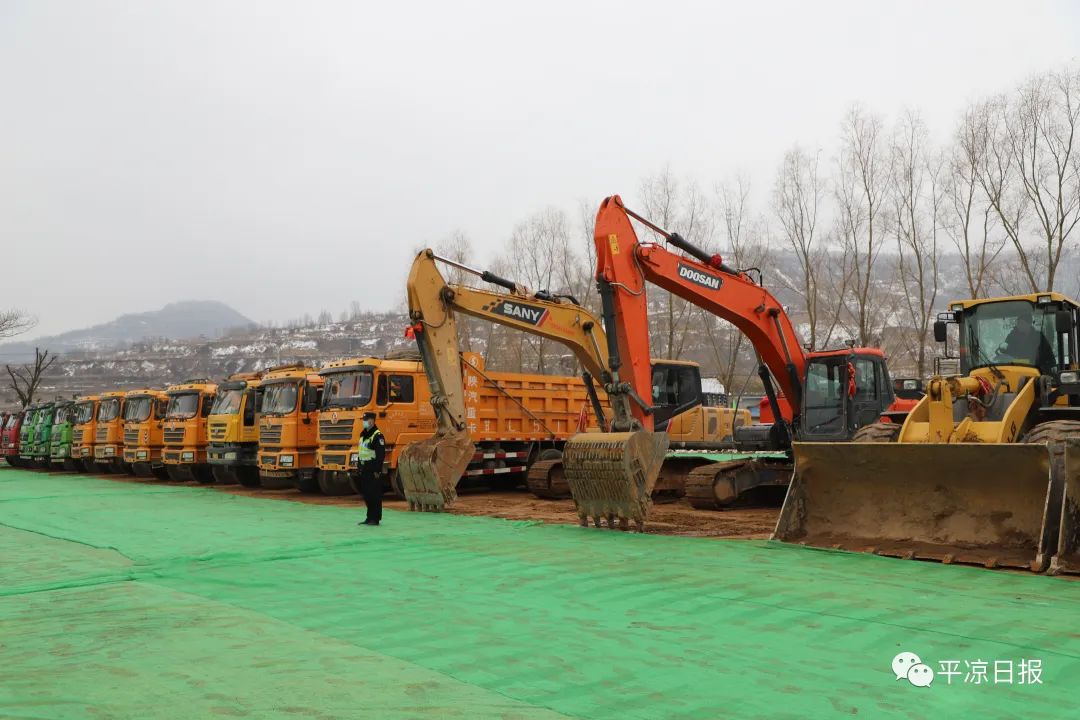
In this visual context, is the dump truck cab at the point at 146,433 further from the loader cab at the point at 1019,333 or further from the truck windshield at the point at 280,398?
the loader cab at the point at 1019,333

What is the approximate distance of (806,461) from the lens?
10086 millimetres

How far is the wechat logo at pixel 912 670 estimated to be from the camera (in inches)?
187

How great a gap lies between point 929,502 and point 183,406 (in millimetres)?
21129

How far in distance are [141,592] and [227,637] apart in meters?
2.13

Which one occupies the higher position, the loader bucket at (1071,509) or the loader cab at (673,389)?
the loader cab at (673,389)

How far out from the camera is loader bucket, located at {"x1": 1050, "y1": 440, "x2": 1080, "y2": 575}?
25.8 ft

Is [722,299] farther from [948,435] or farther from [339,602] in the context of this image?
[339,602]

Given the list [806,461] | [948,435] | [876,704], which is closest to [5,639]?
[876,704]

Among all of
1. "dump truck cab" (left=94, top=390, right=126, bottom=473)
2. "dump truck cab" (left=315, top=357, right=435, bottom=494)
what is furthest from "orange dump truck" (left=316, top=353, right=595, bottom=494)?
"dump truck cab" (left=94, top=390, right=126, bottom=473)

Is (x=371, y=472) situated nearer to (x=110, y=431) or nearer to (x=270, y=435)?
(x=270, y=435)

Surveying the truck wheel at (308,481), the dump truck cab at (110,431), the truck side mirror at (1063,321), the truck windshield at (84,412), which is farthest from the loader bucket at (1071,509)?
the truck windshield at (84,412)

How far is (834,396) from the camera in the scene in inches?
551

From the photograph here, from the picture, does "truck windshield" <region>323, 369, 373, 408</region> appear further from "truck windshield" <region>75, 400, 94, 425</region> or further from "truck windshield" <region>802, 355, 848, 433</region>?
"truck windshield" <region>75, 400, 94, 425</region>

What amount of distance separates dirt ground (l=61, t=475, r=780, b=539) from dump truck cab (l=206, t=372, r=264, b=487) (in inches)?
41.9
